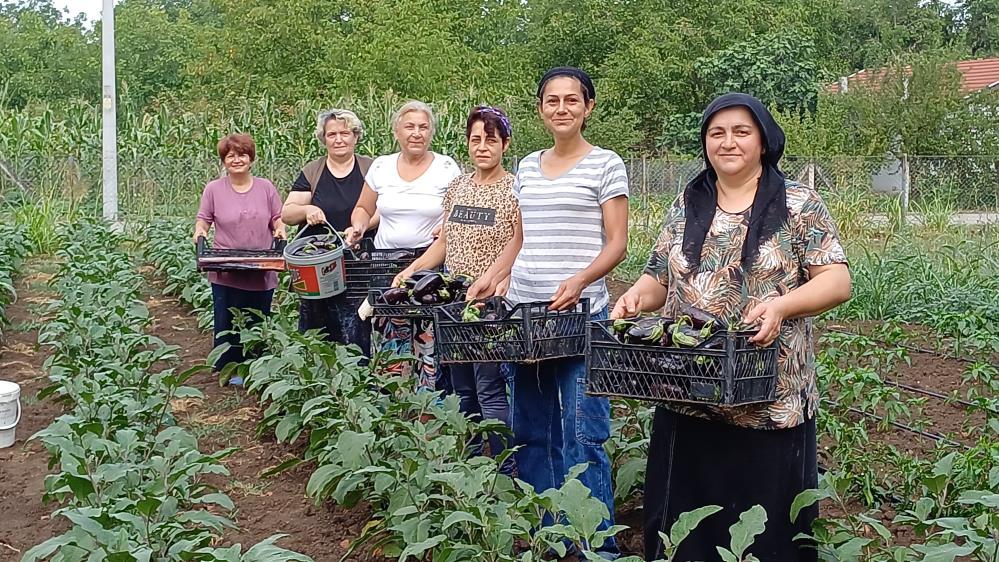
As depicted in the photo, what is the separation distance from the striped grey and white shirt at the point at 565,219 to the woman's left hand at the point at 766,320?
1099mm

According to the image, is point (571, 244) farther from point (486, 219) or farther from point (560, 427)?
point (486, 219)

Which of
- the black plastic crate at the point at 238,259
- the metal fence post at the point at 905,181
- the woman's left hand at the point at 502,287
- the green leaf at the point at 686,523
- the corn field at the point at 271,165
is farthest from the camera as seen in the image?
the corn field at the point at 271,165

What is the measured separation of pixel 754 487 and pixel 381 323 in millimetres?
2935

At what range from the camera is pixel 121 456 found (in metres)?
4.67

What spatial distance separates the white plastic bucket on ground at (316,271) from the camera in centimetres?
607

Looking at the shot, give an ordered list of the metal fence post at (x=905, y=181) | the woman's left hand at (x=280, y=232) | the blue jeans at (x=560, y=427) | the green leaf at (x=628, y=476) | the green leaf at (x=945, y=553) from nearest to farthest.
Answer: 1. the green leaf at (x=945, y=553)
2. the blue jeans at (x=560, y=427)
3. the green leaf at (x=628, y=476)
4. the woman's left hand at (x=280, y=232)
5. the metal fence post at (x=905, y=181)

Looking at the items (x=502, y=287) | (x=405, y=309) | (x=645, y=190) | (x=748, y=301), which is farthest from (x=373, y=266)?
(x=645, y=190)

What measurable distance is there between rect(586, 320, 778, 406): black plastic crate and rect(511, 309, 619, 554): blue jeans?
2.03 ft

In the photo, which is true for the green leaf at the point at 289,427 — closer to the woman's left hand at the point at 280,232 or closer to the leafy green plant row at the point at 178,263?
the woman's left hand at the point at 280,232

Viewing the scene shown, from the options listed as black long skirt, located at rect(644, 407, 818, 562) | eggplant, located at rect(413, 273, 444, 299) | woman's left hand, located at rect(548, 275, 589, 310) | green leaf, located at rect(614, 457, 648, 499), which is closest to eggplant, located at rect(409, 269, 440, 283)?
eggplant, located at rect(413, 273, 444, 299)

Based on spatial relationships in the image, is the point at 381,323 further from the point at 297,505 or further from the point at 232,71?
the point at 232,71

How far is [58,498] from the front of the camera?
4.86 meters

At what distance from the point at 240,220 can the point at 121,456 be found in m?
3.10

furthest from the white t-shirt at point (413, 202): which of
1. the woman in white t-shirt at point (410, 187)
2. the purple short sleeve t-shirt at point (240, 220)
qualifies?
the purple short sleeve t-shirt at point (240, 220)
